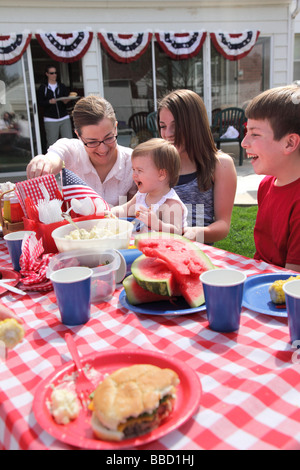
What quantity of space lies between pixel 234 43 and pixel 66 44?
3.81 metres

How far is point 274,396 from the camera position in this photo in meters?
0.87

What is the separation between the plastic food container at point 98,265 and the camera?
54.6 inches

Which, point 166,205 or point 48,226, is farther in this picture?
point 166,205

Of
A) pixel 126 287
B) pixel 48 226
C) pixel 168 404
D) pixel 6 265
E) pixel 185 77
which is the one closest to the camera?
pixel 168 404

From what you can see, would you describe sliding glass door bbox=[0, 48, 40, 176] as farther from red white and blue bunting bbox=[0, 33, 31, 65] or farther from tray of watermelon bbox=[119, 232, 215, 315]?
tray of watermelon bbox=[119, 232, 215, 315]

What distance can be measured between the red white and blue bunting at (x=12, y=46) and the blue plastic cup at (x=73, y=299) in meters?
8.18

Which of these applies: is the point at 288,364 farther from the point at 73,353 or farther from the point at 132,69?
the point at 132,69

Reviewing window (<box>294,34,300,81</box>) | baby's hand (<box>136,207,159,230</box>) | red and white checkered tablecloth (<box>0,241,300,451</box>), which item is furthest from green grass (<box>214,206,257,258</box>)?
window (<box>294,34,300,81</box>)

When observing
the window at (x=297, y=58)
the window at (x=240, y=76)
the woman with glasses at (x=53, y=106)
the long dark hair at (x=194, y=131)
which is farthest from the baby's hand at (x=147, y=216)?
the window at (x=297, y=58)

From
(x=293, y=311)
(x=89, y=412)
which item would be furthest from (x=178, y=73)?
(x=89, y=412)

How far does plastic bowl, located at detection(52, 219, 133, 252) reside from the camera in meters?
1.55

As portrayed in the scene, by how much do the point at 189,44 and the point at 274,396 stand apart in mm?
9396

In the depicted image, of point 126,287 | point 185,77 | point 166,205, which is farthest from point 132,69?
point 126,287

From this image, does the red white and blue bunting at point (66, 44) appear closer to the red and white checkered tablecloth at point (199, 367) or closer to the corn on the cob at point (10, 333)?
the red and white checkered tablecloth at point (199, 367)
